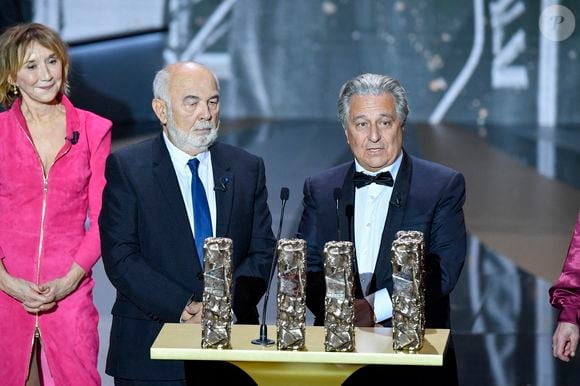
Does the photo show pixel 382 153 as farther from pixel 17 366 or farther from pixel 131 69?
pixel 131 69

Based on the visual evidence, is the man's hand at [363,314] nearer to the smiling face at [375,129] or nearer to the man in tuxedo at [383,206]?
the man in tuxedo at [383,206]

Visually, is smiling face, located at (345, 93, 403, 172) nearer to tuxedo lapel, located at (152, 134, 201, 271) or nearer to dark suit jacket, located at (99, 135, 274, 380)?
dark suit jacket, located at (99, 135, 274, 380)

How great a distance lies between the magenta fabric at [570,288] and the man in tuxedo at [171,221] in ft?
2.79

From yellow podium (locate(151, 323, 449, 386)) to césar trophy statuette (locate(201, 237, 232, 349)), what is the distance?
0.04m

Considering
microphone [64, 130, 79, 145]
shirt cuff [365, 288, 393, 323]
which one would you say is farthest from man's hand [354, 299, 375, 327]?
microphone [64, 130, 79, 145]

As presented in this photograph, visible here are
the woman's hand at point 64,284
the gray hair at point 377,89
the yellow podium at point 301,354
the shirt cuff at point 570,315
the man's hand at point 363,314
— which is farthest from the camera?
the woman's hand at point 64,284

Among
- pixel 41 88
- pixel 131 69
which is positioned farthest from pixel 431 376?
pixel 131 69

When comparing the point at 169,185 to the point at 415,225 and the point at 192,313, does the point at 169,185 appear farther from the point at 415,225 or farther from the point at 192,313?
the point at 415,225

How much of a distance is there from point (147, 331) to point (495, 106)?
41.6 feet

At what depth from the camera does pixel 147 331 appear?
3.21 meters

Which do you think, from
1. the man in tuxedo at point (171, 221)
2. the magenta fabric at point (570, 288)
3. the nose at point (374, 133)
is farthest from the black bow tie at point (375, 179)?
the magenta fabric at point (570, 288)

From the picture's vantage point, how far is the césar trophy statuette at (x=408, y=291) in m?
2.58

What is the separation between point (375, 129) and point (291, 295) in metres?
0.72

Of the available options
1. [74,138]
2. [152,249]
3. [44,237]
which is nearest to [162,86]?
[74,138]
